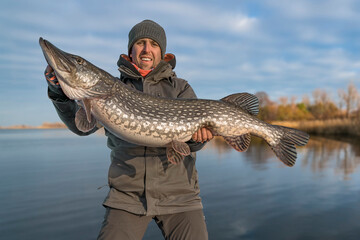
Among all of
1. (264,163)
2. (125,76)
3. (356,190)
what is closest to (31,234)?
(125,76)

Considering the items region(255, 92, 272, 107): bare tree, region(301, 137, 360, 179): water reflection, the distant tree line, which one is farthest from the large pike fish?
the distant tree line

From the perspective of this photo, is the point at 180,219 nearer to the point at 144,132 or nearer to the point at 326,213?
the point at 144,132

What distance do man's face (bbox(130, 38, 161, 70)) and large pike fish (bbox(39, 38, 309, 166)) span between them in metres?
0.59

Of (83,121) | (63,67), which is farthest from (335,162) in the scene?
(63,67)

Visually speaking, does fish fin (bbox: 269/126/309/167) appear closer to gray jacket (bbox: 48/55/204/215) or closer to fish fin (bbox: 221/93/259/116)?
fish fin (bbox: 221/93/259/116)

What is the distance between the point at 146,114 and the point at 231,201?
4076 millimetres

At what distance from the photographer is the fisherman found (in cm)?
255

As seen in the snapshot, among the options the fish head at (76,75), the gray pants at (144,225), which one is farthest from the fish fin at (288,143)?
the fish head at (76,75)

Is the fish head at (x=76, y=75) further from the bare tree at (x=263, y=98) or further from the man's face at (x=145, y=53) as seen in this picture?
the bare tree at (x=263, y=98)

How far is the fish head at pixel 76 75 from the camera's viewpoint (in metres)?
2.54

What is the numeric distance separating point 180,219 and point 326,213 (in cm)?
402

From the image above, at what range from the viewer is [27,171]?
9953 mm

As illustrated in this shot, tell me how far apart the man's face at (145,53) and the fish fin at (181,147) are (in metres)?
1.10

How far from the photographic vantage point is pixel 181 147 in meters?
2.77
